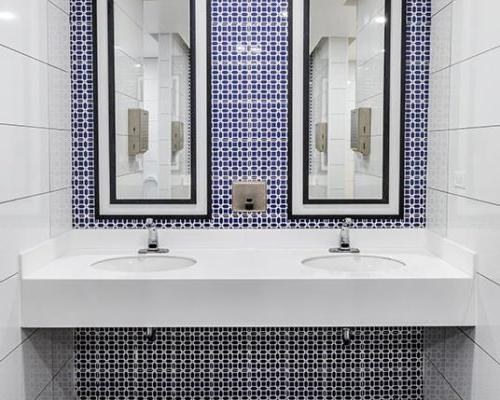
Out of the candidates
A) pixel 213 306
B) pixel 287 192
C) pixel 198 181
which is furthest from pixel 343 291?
pixel 198 181

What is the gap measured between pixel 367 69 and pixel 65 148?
132 centimetres

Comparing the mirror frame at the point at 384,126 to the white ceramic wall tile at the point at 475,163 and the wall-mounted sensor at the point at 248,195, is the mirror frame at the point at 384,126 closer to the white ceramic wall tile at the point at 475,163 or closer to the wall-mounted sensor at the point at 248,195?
the wall-mounted sensor at the point at 248,195

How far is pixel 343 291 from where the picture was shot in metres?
2.36

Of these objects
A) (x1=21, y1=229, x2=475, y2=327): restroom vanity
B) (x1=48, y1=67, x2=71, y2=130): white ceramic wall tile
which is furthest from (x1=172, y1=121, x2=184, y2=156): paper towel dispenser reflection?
(x1=21, y1=229, x2=475, y2=327): restroom vanity

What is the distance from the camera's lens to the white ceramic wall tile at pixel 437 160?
105 inches

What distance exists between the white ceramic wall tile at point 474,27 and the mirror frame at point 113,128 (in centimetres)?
101

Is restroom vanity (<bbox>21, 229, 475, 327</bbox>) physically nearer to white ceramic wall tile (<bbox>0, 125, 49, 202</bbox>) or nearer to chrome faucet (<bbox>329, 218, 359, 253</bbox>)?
white ceramic wall tile (<bbox>0, 125, 49, 202</bbox>)

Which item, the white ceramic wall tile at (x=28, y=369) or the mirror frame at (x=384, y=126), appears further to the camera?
the mirror frame at (x=384, y=126)

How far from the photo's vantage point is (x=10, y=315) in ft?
A: 7.38

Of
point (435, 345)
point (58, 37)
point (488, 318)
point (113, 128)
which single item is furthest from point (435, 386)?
point (58, 37)

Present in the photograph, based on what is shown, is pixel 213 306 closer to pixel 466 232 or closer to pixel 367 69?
pixel 466 232

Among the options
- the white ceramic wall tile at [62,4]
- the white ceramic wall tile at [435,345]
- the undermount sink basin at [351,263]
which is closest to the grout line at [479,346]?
the white ceramic wall tile at [435,345]

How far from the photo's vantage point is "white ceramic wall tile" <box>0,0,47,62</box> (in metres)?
2.14

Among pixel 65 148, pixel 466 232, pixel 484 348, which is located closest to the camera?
pixel 484 348
